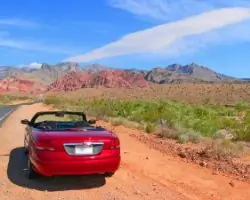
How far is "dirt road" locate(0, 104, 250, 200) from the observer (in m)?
8.45

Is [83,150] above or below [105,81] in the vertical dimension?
below

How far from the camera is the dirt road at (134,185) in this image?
27.7 ft

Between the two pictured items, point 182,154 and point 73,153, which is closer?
point 73,153

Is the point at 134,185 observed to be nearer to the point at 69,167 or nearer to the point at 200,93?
the point at 69,167

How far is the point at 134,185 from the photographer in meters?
9.23

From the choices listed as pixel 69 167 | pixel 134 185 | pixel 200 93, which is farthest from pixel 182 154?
pixel 200 93

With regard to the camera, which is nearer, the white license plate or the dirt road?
the dirt road

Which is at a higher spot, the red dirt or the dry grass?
the red dirt

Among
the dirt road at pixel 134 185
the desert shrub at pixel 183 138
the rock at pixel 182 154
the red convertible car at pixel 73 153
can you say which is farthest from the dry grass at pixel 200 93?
the red convertible car at pixel 73 153

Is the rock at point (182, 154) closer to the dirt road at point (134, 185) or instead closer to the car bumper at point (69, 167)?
the dirt road at point (134, 185)

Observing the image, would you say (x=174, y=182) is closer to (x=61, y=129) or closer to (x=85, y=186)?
(x=85, y=186)

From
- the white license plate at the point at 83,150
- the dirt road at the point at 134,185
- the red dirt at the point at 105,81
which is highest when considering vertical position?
→ the red dirt at the point at 105,81

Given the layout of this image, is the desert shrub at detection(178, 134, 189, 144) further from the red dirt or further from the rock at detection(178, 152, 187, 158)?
the red dirt

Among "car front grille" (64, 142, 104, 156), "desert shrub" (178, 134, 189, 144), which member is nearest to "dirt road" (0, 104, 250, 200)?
"car front grille" (64, 142, 104, 156)
